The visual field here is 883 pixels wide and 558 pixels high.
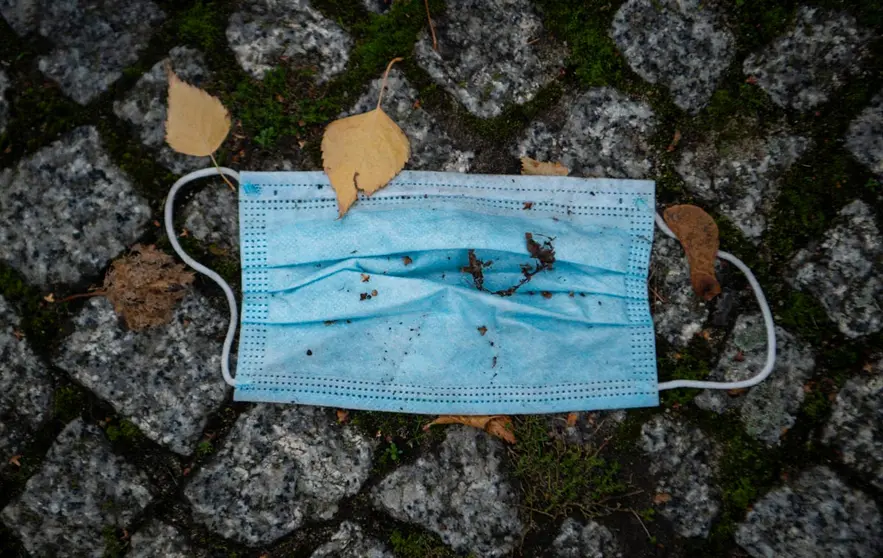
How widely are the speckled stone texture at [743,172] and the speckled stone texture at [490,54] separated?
0.59 meters

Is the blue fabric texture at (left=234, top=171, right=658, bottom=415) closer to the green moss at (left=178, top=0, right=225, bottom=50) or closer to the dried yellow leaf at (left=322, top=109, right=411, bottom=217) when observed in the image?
the dried yellow leaf at (left=322, top=109, right=411, bottom=217)

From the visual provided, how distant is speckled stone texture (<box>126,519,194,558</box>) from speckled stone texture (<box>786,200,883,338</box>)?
7.39 feet

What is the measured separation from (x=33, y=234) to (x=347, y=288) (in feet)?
3.55

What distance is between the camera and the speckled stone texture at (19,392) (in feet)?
6.24

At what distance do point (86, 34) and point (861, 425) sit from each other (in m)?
2.89

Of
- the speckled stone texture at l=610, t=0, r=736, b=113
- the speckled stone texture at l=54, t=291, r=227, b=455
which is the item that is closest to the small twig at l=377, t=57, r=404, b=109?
the speckled stone texture at l=610, t=0, r=736, b=113

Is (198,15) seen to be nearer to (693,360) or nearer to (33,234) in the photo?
(33,234)

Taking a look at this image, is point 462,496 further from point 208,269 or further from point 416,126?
point 416,126

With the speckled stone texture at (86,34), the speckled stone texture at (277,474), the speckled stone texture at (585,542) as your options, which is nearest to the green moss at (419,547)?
the speckled stone texture at (277,474)

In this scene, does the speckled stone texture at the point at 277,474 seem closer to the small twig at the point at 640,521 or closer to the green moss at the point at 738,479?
the small twig at the point at 640,521

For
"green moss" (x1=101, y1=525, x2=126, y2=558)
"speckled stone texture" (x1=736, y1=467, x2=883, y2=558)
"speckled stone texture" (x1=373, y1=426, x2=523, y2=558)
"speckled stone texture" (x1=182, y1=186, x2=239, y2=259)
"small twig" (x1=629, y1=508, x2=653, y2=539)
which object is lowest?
"green moss" (x1=101, y1=525, x2=126, y2=558)

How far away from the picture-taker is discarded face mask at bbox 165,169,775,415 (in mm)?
1850

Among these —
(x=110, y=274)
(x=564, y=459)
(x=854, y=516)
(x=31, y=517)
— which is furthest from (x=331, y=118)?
(x=854, y=516)

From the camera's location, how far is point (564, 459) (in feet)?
6.26
